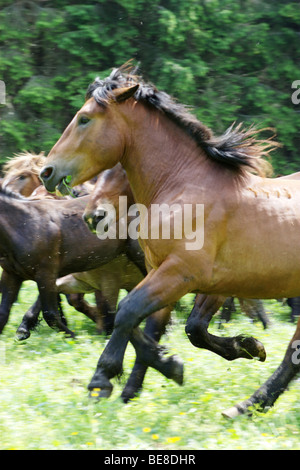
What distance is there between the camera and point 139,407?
5215 millimetres

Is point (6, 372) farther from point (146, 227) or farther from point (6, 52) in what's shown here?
point (6, 52)

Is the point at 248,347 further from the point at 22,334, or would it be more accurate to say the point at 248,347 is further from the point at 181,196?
the point at 22,334

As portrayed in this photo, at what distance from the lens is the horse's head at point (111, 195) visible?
20.6 ft

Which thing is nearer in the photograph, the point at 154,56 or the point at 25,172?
the point at 25,172

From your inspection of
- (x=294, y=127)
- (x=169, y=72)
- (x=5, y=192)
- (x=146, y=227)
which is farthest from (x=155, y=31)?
(x=146, y=227)

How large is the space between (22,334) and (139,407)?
11.2ft

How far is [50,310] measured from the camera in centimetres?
841

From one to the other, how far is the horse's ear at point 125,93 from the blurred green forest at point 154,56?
9.34 meters

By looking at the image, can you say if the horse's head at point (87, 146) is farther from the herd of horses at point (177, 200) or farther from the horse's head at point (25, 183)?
the horse's head at point (25, 183)

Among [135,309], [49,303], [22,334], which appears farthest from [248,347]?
[22,334]

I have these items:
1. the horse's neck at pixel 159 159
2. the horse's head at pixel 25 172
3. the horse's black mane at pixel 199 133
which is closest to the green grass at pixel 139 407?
the horse's neck at pixel 159 159

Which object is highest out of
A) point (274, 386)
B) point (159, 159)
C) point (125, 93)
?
point (125, 93)

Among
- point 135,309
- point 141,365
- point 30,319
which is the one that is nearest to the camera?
point 135,309

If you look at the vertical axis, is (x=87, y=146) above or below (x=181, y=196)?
above
